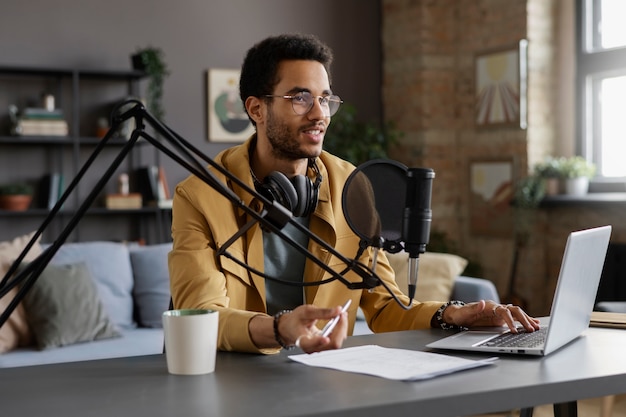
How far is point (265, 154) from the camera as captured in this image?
6.81 ft

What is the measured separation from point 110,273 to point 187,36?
2306mm

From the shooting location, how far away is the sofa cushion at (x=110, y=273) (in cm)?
418

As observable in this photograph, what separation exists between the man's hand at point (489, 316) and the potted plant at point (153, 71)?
4.03 meters

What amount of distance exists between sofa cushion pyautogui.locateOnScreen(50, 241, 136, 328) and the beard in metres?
2.37

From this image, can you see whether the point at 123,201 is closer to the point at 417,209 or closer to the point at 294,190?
the point at 294,190

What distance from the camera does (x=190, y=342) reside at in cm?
135

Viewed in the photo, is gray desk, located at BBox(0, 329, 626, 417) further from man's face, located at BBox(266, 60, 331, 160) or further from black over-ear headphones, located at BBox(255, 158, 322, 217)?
man's face, located at BBox(266, 60, 331, 160)

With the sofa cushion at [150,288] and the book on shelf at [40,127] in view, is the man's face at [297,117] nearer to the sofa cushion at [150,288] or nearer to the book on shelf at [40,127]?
the sofa cushion at [150,288]

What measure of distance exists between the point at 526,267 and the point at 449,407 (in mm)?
4556

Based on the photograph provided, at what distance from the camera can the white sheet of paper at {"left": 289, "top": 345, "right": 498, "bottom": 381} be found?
1.32 m

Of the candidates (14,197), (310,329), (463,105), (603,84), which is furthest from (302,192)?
(463,105)

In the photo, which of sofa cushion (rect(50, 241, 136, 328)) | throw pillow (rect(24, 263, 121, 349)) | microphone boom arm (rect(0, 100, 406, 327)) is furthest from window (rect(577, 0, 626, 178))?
microphone boom arm (rect(0, 100, 406, 327))

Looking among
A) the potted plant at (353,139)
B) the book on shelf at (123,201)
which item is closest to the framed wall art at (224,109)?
the potted plant at (353,139)

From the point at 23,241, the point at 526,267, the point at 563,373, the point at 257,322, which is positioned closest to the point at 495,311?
the point at 563,373
